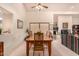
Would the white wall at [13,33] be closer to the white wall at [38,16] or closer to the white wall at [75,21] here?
the white wall at [38,16]

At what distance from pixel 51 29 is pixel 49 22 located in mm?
477

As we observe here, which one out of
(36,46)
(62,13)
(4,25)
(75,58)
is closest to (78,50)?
(36,46)

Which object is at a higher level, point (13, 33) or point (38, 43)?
point (13, 33)

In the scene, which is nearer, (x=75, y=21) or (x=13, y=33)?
(x=13, y=33)

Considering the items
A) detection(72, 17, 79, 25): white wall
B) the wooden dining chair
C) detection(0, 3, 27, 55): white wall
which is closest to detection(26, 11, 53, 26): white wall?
detection(0, 3, 27, 55): white wall

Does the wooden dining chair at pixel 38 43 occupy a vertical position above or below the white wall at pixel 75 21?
below

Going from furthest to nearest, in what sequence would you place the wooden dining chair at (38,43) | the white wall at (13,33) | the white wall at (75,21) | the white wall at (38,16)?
the white wall at (75,21) < the white wall at (38,16) < the wooden dining chair at (38,43) < the white wall at (13,33)

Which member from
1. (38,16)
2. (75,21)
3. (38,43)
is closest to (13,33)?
(38,43)

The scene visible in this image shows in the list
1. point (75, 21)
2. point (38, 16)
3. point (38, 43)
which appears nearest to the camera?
point (38, 43)

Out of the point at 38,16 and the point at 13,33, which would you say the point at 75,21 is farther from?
the point at 13,33

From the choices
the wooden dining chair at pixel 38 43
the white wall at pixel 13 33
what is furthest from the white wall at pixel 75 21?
the wooden dining chair at pixel 38 43

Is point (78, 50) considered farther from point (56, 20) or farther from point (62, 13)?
point (56, 20)

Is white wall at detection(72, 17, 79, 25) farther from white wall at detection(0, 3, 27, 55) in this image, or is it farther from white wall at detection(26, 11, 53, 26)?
white wall at detection(0, 3, 27, 55)

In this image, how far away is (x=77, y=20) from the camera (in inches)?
477
